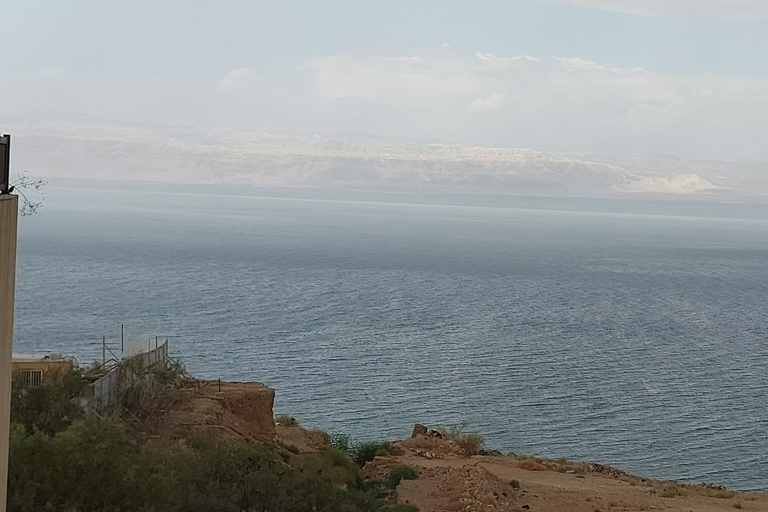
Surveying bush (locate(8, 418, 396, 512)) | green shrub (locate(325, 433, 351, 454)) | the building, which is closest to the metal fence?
the building

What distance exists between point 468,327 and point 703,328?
17.8 meters

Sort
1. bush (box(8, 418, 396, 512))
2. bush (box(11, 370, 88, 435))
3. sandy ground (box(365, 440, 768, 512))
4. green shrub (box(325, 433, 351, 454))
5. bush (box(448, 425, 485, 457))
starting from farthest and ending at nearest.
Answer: bush (box(448, 425, 485, 457)) → green shrub (box(325, 433, 351, 454)) → sandy ground (box(365, 440, 768, 512)) → bush (box(11, 370, 88, 435)) → bush (box(8, 418, 396, 512))

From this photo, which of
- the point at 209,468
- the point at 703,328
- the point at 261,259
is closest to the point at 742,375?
the point at 703,328

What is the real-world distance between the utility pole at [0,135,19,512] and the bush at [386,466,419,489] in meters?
17.0

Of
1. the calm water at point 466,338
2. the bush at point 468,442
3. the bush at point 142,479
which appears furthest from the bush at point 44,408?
the calm water at point 466,338

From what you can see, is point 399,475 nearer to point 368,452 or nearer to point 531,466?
point 368,452

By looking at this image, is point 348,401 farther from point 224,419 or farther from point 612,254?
point 612,254

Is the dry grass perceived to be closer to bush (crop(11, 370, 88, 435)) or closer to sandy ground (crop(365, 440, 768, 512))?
sandy ground (crop(365, 440, 768, 512))

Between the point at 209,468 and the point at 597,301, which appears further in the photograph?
the point at 597,301

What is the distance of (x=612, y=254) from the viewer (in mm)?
159625

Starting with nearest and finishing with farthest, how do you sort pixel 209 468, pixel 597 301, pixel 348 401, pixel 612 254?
1. pixel 209 468
2. pixel 348 401
3. pixel 597 301
4. pixel 612 254

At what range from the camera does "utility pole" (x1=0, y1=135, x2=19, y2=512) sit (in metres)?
7.66

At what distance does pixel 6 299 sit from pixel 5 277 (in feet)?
0.60

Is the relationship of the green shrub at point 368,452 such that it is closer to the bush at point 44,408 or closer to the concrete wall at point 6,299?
the bush at point 44,408
